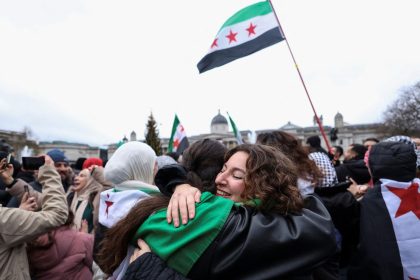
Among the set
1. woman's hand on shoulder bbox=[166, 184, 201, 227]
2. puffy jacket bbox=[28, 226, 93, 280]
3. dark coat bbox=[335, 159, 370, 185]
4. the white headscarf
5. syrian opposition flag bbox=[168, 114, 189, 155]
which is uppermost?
syrian opposition flag bbox=[168, 114, 189, 155]

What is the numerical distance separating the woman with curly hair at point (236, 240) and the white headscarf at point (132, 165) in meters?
1.37

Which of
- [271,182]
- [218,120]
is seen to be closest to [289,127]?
[218,120]

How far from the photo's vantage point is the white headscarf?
9.20ft

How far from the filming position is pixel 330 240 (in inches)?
52.8

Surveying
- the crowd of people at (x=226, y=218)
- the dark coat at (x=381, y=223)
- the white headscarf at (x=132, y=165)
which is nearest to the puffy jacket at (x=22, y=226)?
the crowd of people at (x=226, y=218)

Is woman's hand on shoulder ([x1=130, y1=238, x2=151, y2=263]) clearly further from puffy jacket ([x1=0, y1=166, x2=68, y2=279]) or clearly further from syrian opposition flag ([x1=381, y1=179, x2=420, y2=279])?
syrian opposition flag ([x1=381, y1=179, x2=420, y2=279])

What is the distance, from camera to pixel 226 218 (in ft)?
4.21

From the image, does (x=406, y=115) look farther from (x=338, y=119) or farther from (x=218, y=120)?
(x=218, y=120)

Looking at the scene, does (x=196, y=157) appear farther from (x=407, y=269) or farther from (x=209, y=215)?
(x=407, y=269)

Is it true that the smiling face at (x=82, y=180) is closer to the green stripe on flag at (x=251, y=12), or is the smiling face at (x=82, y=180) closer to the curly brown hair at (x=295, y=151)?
the curly brown hair at (x=295, y=151)

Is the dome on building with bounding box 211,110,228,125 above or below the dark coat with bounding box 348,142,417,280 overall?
above

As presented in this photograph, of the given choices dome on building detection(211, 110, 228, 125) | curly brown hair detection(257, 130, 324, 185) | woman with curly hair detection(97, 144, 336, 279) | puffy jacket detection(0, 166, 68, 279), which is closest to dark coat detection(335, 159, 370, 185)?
curly brown hair detection(257, 130, 324, 185)

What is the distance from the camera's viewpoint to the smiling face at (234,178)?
1672 mm

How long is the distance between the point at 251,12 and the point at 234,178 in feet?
20.2
